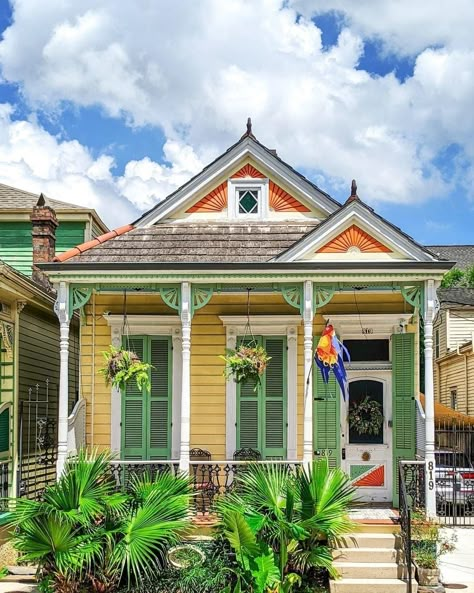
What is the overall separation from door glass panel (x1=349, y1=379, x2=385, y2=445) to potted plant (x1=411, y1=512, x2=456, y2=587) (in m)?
2.74

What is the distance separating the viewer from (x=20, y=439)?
14.3 m

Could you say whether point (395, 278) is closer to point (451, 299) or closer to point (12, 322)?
point (12, 322)

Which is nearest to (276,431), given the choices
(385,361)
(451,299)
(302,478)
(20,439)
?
(385,361)

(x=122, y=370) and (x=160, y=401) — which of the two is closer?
(x=122, y=370)

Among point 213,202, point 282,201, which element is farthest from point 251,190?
point 213,202

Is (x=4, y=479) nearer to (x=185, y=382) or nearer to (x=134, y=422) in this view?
(x=134, y=422)

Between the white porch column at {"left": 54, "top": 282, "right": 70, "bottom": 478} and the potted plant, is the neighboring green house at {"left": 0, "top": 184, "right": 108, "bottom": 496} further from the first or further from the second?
the potted plant

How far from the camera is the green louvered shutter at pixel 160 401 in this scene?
14570mm

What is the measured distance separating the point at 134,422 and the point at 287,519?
4632 mm

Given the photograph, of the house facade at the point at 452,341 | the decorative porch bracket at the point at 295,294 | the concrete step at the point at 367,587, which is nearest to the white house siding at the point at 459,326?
the house facade at the point at 452,341

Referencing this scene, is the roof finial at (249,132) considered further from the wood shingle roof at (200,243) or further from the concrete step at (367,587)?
the concrete step at (367,587)

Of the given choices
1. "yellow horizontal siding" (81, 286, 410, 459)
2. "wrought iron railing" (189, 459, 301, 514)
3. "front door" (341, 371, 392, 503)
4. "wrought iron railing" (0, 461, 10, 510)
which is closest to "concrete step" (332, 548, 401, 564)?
"wrought iron railing" (189, 459, 301, 514)

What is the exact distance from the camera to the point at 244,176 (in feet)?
49.4

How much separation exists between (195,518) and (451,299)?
934 inches
